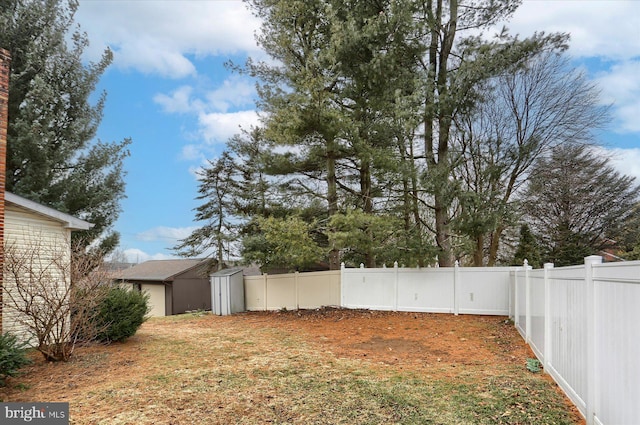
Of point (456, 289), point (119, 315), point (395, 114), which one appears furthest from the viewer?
point (456, 289)

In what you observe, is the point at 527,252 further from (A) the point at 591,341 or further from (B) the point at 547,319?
(A) the point at 591,341

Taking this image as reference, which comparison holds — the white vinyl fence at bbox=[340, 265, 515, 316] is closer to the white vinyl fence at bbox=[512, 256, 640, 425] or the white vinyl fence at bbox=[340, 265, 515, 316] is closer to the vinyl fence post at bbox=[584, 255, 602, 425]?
the white vinyl fence at bbox=[512, 256, 640, 425]

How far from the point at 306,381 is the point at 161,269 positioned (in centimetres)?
1846

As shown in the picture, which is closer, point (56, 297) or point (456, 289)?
point (56, 297)

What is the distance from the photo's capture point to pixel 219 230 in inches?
858

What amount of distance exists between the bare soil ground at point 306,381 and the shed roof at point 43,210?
2.70 m

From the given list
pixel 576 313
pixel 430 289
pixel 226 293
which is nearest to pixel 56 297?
pixel 576 313

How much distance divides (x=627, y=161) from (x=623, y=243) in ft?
13.9

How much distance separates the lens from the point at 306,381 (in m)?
5.26

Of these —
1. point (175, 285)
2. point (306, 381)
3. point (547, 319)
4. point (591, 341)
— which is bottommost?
point (175, 285)

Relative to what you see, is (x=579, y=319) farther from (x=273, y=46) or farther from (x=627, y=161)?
(x=627, y=161)

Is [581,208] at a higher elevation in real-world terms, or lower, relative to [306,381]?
higher

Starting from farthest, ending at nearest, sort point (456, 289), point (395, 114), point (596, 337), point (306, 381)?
1. point (456, 289)
2. point (395, 114)
3. point (306, 381)
4. point (596, 337)

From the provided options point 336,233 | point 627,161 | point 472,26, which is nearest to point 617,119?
point 627,161
